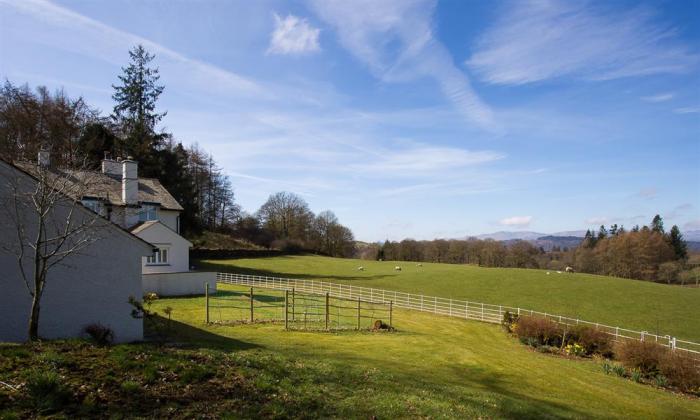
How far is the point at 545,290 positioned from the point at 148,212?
144 feet

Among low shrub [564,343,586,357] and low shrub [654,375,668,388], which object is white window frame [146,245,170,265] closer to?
low shrub [564,343,586,357]

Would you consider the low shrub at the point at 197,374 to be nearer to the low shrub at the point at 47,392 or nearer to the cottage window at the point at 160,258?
the low shrub at the point at 47,392

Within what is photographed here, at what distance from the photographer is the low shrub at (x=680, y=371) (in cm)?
1719

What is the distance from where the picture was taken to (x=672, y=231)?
322 feet

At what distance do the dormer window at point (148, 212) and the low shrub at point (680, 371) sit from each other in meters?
33.5

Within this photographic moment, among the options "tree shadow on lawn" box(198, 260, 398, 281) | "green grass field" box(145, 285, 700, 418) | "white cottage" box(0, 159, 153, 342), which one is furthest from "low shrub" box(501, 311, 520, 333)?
"tree shadow on lawn" box(198, 260, 398, 281)

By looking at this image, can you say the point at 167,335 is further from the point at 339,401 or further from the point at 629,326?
the point at 629,326

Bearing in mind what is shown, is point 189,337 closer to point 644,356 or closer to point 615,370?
point 615,370

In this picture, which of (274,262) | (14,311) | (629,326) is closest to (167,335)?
(14,311)

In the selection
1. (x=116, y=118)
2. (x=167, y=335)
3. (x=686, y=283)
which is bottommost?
(x=686, y=283)

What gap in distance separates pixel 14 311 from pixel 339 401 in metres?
9.96

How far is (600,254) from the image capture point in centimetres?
9188

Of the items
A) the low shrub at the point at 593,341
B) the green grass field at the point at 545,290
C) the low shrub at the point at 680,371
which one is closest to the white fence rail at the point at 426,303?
the low shrub at the point at 593,341

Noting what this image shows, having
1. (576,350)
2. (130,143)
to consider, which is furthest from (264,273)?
(576,350)
